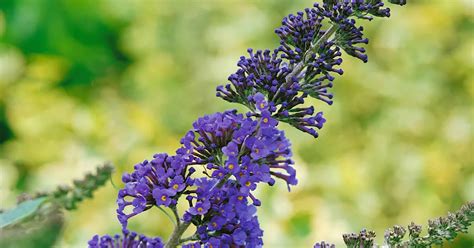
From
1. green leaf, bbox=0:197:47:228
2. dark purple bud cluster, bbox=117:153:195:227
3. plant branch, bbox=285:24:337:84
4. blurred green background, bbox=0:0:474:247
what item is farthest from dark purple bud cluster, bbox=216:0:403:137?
blurred green background, bbox=0:0:474:247

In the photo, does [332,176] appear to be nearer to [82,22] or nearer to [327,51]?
[82,22]

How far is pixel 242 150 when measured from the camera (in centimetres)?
86

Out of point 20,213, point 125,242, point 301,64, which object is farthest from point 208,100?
point 125,242

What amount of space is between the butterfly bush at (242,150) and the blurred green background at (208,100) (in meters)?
1.86

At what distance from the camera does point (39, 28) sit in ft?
12.6

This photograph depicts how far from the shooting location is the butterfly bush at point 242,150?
830mm

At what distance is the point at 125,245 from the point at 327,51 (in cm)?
35

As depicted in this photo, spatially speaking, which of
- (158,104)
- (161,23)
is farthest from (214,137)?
(161,23)

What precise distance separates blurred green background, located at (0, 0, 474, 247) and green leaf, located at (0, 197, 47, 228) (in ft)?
5.74

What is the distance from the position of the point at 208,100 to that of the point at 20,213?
8.24ft

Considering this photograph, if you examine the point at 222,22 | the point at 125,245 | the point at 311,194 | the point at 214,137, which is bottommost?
the point at 125,245

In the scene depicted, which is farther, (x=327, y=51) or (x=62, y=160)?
(x=62, y=160)

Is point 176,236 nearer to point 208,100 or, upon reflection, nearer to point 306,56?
point 306,56

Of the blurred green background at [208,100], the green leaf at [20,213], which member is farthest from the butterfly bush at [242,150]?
the blurred green background at [208,100]
